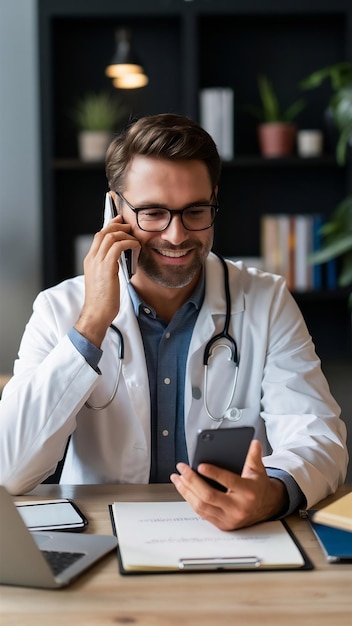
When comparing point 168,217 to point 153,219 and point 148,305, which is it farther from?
point 148,305

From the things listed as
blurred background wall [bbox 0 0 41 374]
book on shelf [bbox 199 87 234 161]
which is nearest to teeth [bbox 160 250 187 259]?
book on shelf [bbox 199 87 234 161]

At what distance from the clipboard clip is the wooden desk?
0.01m

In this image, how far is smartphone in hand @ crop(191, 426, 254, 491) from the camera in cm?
131

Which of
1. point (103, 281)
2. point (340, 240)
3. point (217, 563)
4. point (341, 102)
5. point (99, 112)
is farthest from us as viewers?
point (99, 112)

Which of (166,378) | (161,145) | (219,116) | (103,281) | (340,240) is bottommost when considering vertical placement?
(166,378)

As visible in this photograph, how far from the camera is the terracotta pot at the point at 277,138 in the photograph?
3.66 meters

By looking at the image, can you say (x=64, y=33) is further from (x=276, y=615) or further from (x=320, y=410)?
(x=276, y=615)

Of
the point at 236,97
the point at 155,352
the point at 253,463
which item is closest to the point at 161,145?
the point at 155,352

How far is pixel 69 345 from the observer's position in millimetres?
1749

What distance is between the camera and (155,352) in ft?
6.48

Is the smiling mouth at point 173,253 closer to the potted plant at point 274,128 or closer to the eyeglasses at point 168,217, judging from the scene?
the eyeglasses at point 168,217

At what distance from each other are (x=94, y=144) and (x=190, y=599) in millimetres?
2766

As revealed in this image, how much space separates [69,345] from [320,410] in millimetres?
545

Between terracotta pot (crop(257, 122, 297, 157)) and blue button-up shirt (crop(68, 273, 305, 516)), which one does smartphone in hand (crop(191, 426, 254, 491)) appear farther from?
terracotta pot (crop(257, 122, 297, 157))
